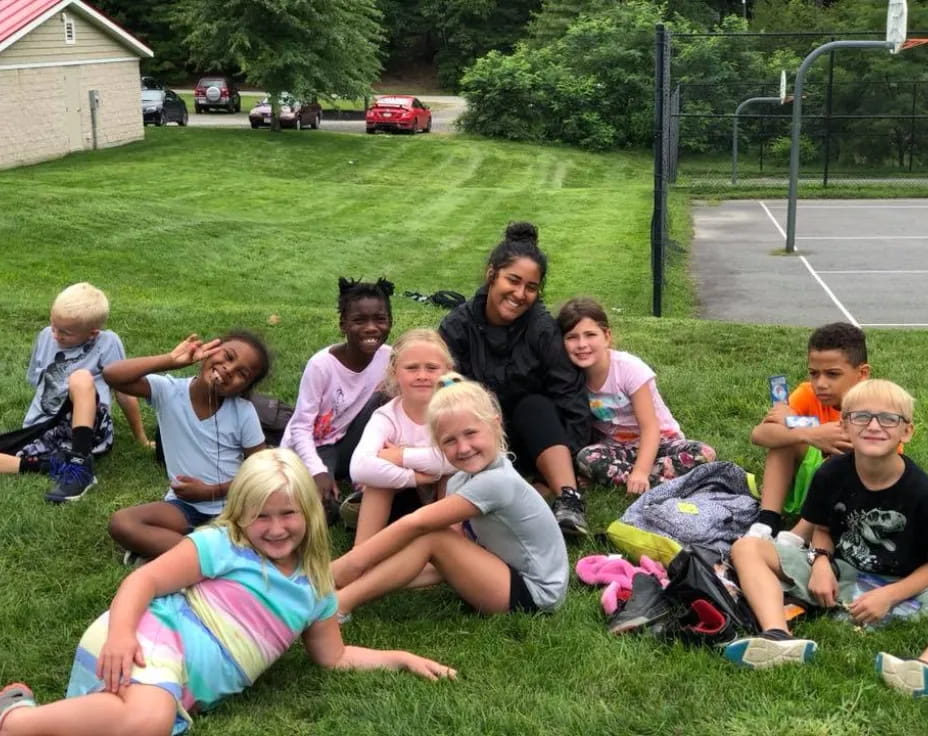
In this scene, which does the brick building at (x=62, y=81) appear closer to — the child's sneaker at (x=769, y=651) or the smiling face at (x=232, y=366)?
the smiling face at (x=232, y=366)

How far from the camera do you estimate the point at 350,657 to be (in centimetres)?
327

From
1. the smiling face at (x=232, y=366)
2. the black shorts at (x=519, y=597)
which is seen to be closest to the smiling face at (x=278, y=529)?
the black shorts at (x=519, y=597)

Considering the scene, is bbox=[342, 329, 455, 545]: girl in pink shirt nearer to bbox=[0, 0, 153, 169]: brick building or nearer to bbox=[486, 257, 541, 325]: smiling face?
bbox=[486, 257, 541, 325]: smiling face

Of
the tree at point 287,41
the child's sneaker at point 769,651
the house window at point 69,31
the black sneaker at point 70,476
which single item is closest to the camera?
the child's sneaker at point 769,651

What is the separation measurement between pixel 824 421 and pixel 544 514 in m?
1.36

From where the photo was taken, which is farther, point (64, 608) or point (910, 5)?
point (910, 5)

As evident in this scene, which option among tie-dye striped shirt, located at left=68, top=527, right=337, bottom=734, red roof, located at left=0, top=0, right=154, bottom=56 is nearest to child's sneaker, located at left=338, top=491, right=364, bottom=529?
tie-dye striped shirt, located at left=68, top=527, right=337, bottom=734

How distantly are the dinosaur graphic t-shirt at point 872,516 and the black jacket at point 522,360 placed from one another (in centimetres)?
135

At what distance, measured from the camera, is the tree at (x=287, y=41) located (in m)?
30.3

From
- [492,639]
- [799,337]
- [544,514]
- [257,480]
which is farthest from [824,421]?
A: [799,337]

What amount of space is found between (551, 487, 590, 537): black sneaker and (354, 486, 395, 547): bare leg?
668 millimetres

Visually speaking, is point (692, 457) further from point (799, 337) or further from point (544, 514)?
point (799, 337)

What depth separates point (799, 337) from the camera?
773 cm

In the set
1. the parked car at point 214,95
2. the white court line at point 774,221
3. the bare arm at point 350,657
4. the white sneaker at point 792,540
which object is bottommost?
the bare arm at point 350,657
